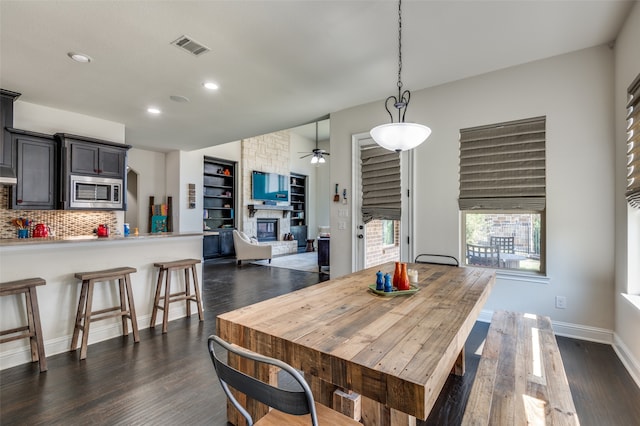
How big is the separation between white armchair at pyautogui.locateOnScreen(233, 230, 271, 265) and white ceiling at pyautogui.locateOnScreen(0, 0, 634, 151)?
3844mm

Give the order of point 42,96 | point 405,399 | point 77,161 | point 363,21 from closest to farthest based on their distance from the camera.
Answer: point 405,399 → point 363,21 → point 42,96 → point 77,161

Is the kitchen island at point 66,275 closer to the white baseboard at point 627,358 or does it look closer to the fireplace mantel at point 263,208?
the white baseboard at point 627,358

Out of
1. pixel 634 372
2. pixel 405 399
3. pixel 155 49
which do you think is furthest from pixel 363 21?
pixel 634 372

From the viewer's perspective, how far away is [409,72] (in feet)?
11.0

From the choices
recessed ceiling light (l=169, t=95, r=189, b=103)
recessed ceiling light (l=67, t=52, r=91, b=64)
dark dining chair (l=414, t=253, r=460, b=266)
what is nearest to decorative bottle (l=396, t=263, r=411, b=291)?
dark dining chair (l=414, t=253, r=460, b=266)

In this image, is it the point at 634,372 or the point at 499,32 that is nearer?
the point at 634,372

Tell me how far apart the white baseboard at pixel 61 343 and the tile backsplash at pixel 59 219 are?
247cm

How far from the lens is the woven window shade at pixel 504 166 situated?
10.3ft

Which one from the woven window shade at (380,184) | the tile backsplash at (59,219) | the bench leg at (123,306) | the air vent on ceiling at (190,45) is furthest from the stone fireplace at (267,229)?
the air vent on ceiling at (190,45)

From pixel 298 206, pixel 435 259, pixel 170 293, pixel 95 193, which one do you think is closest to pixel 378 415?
pixel 435 259

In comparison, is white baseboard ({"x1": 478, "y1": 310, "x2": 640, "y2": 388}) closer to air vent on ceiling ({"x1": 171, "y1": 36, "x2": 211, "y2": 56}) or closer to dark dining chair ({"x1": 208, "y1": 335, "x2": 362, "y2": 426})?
dark dining chair ({"x1": 208, "y1": 335, "x2": 362, "y2": 426})

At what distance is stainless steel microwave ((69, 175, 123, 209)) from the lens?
434 cm

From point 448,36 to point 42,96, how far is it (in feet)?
15.9

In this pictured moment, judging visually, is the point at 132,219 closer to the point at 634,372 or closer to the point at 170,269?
the point at 170,269
